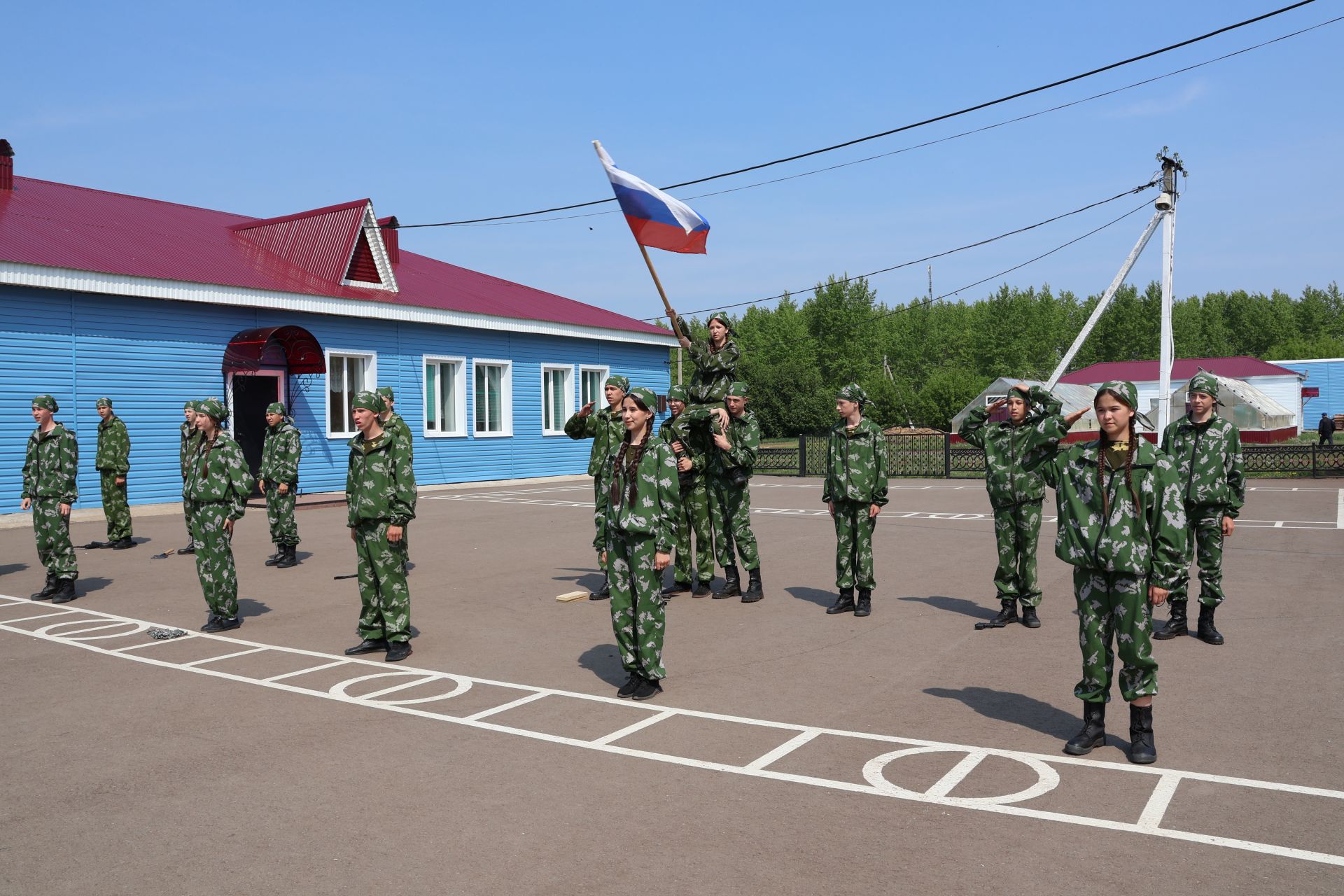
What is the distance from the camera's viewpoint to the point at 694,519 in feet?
35.9

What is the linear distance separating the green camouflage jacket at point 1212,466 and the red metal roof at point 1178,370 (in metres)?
51.5

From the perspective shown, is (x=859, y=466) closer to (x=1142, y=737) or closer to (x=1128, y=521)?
(x=1128, y=521)

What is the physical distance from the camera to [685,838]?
14.6 feet

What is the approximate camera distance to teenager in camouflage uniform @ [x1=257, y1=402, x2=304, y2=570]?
42.8ft

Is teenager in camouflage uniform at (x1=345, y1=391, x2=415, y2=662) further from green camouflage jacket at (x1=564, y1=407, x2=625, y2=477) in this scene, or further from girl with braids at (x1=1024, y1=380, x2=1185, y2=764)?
girl with braids at (x1=1024, y1=380, x2=1185, y2=764)

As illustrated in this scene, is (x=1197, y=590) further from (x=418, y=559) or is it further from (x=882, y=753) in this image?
(x=418, y=559)

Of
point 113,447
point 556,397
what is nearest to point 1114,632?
point 113,447

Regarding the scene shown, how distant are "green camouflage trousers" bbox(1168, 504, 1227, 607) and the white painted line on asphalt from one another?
3542 mm

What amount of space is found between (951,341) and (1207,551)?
278ft

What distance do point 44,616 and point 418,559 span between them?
4531 mm

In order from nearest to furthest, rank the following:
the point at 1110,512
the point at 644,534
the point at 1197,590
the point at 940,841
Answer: the point at 940,841, the point at 1110,512, the point at 644,534, the point at 1197,590

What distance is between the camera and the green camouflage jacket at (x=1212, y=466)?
8227 mm

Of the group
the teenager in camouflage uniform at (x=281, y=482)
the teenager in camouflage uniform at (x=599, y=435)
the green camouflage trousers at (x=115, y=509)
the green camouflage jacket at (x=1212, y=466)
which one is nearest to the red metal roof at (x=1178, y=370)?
the teenager in camouflage uniform at (x=599, y=435)

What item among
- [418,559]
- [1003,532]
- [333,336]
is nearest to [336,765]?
[1003,532]
